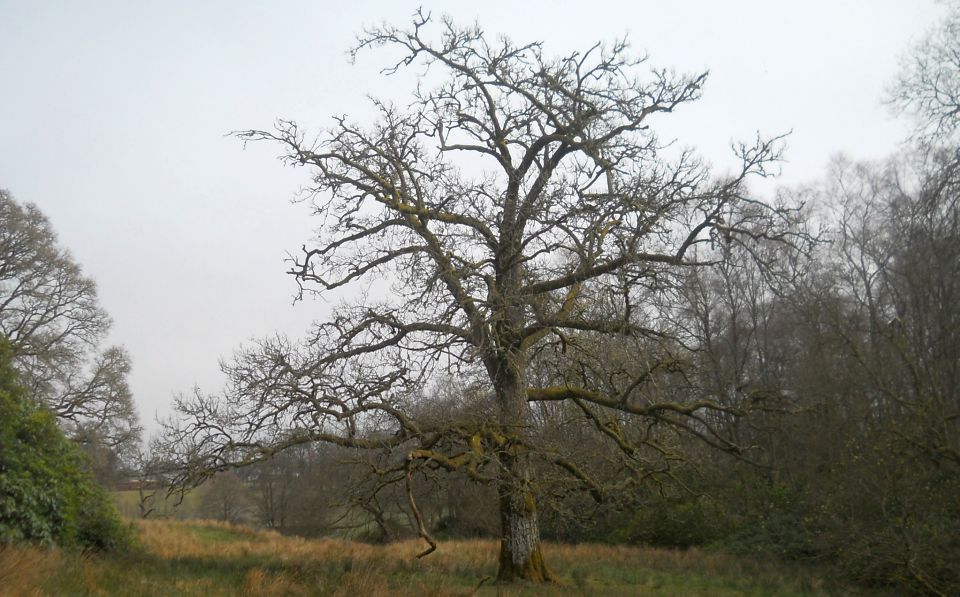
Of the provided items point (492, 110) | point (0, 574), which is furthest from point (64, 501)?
point (492, 110)

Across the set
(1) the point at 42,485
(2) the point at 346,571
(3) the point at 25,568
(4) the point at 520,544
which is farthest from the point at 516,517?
(1) the point at 42,485

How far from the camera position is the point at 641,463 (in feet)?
42.5

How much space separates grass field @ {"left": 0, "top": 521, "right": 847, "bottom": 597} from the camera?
9.27 m

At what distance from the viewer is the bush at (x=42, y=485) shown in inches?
406

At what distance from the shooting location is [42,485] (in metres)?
10.9

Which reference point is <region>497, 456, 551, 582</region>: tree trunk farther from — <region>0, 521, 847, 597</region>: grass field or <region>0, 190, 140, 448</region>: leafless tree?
<region>0, 190, 140, 448</region>: leafless tree

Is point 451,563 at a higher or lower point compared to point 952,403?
lower

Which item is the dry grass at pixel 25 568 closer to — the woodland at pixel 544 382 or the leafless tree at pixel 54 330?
the woodland at pixel 544 382

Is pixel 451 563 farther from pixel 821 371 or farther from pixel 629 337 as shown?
pixel 821 371

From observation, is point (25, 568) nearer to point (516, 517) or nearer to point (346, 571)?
point (346, 571)

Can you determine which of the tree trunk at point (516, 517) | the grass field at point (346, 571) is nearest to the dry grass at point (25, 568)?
the grass field at point (346, 571)

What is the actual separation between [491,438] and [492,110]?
6161mm

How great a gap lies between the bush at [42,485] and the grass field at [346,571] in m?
0.59

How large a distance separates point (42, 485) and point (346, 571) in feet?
16.3
